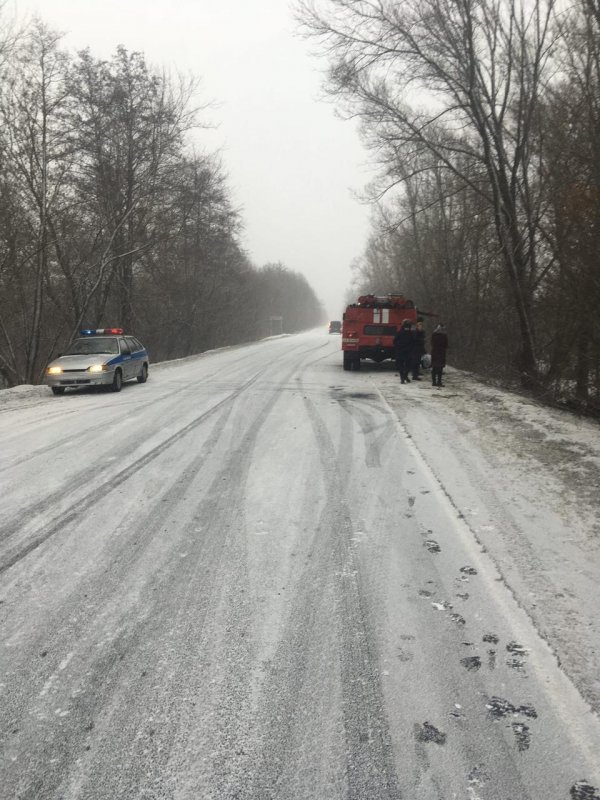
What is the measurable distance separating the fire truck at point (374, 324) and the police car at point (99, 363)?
6763mm

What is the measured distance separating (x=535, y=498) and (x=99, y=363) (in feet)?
34.7

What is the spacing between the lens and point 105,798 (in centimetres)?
196

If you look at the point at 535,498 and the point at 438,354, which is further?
the point at 438,354

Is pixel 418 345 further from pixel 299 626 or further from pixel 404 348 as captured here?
pixel 299 626

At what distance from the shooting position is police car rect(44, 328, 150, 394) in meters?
12.4

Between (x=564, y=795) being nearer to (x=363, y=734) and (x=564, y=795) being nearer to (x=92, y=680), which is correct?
(x=363, y=734)

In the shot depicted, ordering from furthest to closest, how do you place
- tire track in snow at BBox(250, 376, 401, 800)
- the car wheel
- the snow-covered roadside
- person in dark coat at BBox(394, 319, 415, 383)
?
person in dark coat at BBox(394, 319, 415, 383) → the car wheel → the snow-covered roadside → tire track in snow at BBox(250, 376, 401, 800)

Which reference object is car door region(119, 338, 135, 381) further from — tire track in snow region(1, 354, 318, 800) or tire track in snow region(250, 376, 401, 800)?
tire track in snow region(250, 376, 401, 800)

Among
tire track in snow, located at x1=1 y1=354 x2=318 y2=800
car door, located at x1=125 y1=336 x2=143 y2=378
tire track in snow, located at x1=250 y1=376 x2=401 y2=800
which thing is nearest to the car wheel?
car door, located at x1=125 y1=336 x2=143 y2=378

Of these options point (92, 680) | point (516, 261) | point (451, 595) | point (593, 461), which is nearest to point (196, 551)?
point (92, 680)

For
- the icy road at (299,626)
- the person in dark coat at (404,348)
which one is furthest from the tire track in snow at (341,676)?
the person in dark coat at (404,348)

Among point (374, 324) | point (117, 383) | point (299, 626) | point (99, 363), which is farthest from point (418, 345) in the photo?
point (299, 626)

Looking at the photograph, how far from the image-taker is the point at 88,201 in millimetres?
19250

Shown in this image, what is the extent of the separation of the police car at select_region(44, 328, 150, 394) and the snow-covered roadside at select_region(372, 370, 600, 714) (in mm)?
7141
